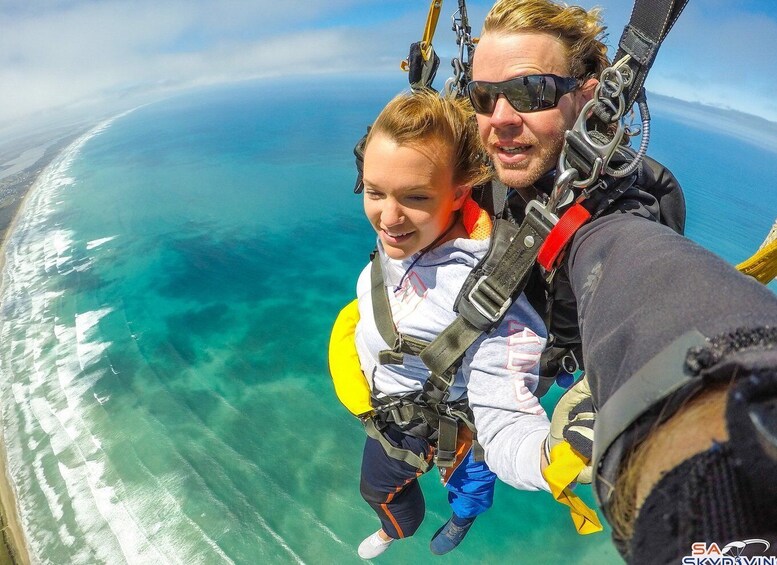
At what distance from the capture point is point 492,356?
1408 mm

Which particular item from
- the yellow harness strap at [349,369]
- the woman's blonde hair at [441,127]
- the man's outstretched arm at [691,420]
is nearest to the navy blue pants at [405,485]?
the yellow harness strap at [349,369]

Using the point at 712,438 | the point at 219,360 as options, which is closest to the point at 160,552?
the point at 219,360

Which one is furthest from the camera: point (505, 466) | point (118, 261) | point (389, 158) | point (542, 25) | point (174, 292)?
→ point (118, 261)

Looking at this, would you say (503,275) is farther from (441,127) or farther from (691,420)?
(691,420)

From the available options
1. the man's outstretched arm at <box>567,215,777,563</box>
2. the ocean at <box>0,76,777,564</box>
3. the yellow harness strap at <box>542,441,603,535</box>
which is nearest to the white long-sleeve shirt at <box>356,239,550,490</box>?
the yellow harness strap at <box>542,441,603,535</box>

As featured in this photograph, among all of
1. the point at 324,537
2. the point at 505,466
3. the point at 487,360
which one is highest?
the point at 487,360

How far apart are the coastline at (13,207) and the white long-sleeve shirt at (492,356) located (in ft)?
31.2

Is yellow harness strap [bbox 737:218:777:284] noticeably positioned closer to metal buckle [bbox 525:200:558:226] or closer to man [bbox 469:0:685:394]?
man [bbox 469:0:685:394]

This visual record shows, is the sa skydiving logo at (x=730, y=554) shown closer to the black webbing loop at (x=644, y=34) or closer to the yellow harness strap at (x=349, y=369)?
the black webbing loop at (x=644, y=34)

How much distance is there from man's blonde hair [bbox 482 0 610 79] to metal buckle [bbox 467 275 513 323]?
908 millimetres

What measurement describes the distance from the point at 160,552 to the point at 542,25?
830 cm

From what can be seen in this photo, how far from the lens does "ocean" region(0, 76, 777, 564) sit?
638cm

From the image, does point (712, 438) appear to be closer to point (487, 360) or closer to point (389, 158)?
point (487, 360)

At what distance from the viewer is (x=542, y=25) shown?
1.40 meters
